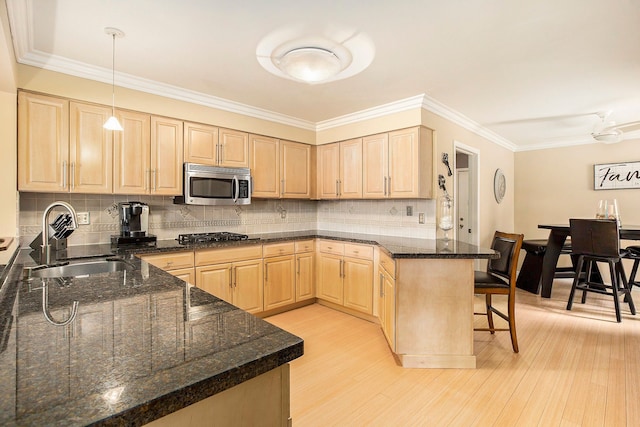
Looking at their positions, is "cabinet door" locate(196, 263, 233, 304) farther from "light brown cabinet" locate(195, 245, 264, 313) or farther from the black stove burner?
the black stove burner

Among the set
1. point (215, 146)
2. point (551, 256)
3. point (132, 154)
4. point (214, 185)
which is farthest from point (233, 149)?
point (551, 256)

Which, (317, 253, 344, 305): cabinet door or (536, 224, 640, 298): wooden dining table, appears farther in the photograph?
(536, 224, 640, 298): wooden dining table

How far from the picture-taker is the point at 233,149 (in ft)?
11.8

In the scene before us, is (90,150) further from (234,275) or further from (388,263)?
(388,263)

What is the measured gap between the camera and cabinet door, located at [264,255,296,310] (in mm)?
3533

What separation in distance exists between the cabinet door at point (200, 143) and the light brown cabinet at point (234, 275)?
0.96 m

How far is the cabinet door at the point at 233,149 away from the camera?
11.5 feet

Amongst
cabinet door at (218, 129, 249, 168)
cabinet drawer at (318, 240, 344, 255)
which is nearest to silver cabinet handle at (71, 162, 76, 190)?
cabinet door at (218, 129, 249, 168)

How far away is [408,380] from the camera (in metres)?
2.33

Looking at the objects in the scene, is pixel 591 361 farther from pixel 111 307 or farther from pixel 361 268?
pixel 111 307

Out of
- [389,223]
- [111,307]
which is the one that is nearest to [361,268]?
[389,223]

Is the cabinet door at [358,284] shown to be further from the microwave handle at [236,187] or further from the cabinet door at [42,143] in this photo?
the cabinet door at [42,143]

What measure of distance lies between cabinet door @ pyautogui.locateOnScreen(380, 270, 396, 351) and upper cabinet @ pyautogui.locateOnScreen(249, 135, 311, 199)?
5.53ft

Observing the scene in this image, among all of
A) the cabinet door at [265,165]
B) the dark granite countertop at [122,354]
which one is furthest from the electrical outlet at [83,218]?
the dark granite countertop at [122,354]
